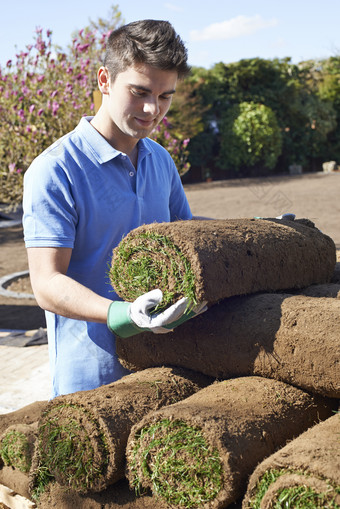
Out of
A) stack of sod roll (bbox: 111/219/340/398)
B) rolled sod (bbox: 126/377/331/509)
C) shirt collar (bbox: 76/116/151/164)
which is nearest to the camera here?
rolled sod (bbox: 126/377/331/509)

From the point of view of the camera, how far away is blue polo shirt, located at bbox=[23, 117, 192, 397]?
2.24m

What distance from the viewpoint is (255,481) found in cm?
156

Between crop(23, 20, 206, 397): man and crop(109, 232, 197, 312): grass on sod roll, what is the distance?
55 mm

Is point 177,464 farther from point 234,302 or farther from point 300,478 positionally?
point 234,302

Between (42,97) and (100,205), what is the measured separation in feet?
21.9

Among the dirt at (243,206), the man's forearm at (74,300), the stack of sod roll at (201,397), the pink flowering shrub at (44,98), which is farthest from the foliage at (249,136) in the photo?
the man's forearm at (74,300)

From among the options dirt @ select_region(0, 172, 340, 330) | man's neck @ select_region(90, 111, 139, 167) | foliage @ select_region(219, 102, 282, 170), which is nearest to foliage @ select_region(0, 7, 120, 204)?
dirt @ select_region(0, 172, 340, 330)

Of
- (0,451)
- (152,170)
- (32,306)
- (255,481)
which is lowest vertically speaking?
(32,306)

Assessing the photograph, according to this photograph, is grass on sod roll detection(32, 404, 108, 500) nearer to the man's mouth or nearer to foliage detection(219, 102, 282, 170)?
the man's mouth

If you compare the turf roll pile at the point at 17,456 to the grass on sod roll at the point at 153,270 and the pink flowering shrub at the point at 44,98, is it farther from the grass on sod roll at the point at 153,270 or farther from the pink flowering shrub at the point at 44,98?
the pink flowering shrub at the point at 44,98

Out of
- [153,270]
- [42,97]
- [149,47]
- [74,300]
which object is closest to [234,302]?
[153,270]

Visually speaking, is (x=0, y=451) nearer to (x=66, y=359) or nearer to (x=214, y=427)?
(x=66, y=359)

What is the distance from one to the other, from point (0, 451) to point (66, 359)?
0.47m

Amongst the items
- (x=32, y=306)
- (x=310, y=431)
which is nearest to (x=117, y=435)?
(x=310, y=431)
